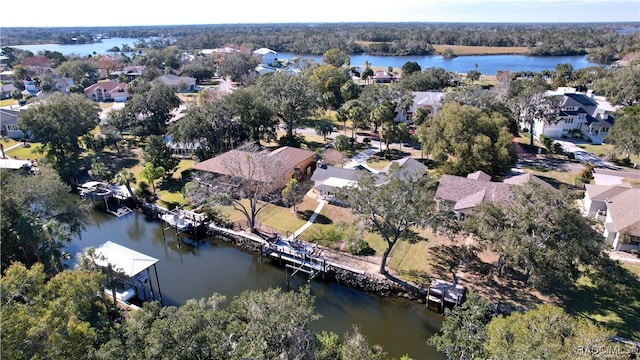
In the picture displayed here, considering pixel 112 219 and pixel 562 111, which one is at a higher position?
pixel 562 111

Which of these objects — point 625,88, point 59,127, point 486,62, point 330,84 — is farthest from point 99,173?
point 486,62

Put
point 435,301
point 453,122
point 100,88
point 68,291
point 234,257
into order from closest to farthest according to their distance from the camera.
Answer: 1. point 68,291
2. point 435,301
3. point 234,257
4. point 453,122
5. point 100,88

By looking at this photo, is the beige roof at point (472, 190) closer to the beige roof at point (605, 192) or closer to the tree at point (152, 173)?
the beige roof at point (605, 192)

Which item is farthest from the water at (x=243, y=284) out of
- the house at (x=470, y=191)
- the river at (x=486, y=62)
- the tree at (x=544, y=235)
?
the river at (x=486, y=62)

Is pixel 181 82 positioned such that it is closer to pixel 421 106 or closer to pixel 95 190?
pixel 95 190

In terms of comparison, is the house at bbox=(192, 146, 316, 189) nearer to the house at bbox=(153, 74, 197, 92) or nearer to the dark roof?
the dark roof

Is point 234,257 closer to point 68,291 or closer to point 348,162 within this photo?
point 68,291

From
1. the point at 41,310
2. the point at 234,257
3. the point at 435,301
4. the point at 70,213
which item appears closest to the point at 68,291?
the point at 41,310
